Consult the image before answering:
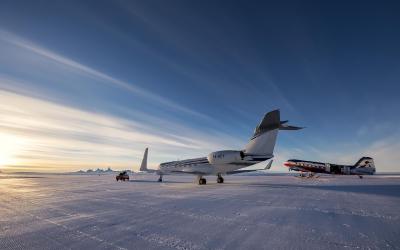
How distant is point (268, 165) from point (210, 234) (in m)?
32.8

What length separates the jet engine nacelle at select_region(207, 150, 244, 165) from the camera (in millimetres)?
28614

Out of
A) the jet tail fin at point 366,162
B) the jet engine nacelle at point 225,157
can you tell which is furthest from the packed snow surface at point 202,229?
the jet tail fin at point 366,162

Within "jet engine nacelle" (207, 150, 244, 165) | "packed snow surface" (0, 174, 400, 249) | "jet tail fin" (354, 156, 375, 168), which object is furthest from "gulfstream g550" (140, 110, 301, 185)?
"jet tail fin" (354, 156, 375, 168)

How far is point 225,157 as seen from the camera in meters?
29.4

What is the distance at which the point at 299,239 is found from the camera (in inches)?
Result: 241

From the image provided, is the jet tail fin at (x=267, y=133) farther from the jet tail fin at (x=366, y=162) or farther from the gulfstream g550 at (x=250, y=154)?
the jet tail fin at (x=366, y=162)

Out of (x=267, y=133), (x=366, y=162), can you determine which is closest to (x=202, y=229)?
(x=267, y=133)

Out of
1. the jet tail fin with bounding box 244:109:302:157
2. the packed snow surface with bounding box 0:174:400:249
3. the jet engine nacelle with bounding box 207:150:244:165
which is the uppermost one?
the jet tail fin with bounding box 244:109:302:157

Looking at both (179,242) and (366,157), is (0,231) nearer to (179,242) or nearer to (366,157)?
(179,242)

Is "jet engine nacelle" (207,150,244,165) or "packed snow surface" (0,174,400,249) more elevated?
"jet engine nacelle" (207,150,244,165)

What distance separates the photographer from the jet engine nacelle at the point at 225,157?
2861cm

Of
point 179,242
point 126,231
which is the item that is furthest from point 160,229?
point 179,242

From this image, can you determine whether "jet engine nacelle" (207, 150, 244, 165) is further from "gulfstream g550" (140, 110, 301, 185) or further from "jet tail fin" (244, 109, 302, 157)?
"jet tail fin" (244, 109, 302, 157)

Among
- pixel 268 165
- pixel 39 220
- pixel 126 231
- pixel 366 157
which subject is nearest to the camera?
pixel 126 231
